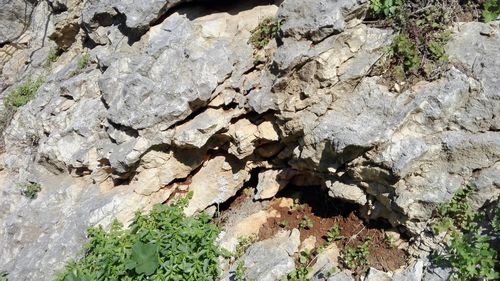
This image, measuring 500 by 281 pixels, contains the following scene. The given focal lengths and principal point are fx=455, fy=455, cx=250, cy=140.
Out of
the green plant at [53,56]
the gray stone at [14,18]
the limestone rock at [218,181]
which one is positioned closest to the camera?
the limestone rock at [218,181]

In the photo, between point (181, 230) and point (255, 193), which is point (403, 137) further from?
point (181, 230)

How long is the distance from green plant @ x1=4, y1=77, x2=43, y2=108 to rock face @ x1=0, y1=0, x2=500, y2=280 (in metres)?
0.60

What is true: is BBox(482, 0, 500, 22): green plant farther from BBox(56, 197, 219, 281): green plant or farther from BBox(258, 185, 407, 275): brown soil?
BBox(56, 197, 219, 281): green plant

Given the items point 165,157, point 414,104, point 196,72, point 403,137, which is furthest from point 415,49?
point 165,157

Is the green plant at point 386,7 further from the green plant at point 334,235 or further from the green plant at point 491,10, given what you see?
the green plant at point 334,235

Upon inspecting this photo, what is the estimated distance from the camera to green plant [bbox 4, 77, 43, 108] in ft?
25.7

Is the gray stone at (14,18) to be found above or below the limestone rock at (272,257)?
above

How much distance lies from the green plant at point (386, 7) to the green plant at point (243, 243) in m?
2.93

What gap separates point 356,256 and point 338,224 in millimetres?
541

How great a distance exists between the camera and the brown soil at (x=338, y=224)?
15.2 ft

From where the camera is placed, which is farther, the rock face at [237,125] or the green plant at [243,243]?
the green plant at [243,243]

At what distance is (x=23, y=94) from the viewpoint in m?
8.04

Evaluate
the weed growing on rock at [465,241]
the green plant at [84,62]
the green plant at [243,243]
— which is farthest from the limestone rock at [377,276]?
the green plant at [84,62]

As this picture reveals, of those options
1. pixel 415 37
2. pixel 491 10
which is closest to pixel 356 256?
pixel 415 37
